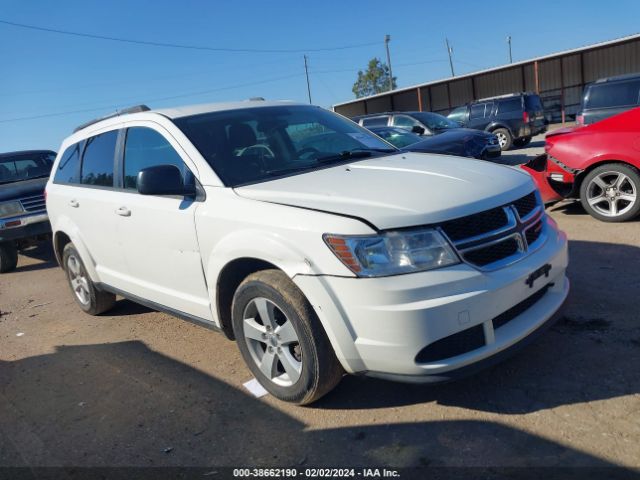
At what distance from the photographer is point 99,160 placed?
4.66 m

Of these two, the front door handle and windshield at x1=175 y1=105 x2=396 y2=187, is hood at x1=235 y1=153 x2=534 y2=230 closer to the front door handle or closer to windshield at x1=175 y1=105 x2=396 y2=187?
windshield at x1=175 y1=105 x2=396 y2=187

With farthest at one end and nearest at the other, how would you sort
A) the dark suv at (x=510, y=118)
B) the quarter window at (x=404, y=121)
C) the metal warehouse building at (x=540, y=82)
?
the metal warehouse building at (x=540, y=82) → the dark suv at (x=510, y=118) → the quarter window at (x=404, y=121)

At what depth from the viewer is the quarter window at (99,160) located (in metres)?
4.46

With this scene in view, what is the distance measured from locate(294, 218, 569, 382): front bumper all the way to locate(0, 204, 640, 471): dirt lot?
38cm

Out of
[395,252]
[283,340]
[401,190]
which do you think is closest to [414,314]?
[395,252]

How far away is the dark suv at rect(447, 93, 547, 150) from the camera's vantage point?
54.7 ft

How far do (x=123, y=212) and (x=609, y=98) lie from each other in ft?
33.8

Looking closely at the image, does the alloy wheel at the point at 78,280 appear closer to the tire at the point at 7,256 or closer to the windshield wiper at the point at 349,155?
the windshield wiper at the point at 349,155

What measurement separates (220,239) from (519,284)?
1715mm

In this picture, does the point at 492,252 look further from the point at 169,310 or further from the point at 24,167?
the point at 24,167

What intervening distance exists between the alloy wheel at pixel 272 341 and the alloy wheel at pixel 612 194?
4645 millimetres

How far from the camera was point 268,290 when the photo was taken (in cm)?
296

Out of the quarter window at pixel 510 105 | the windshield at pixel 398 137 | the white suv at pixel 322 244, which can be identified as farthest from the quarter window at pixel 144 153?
the quarter window at pixel 510 105

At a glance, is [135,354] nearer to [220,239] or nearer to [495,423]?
[220,239]
